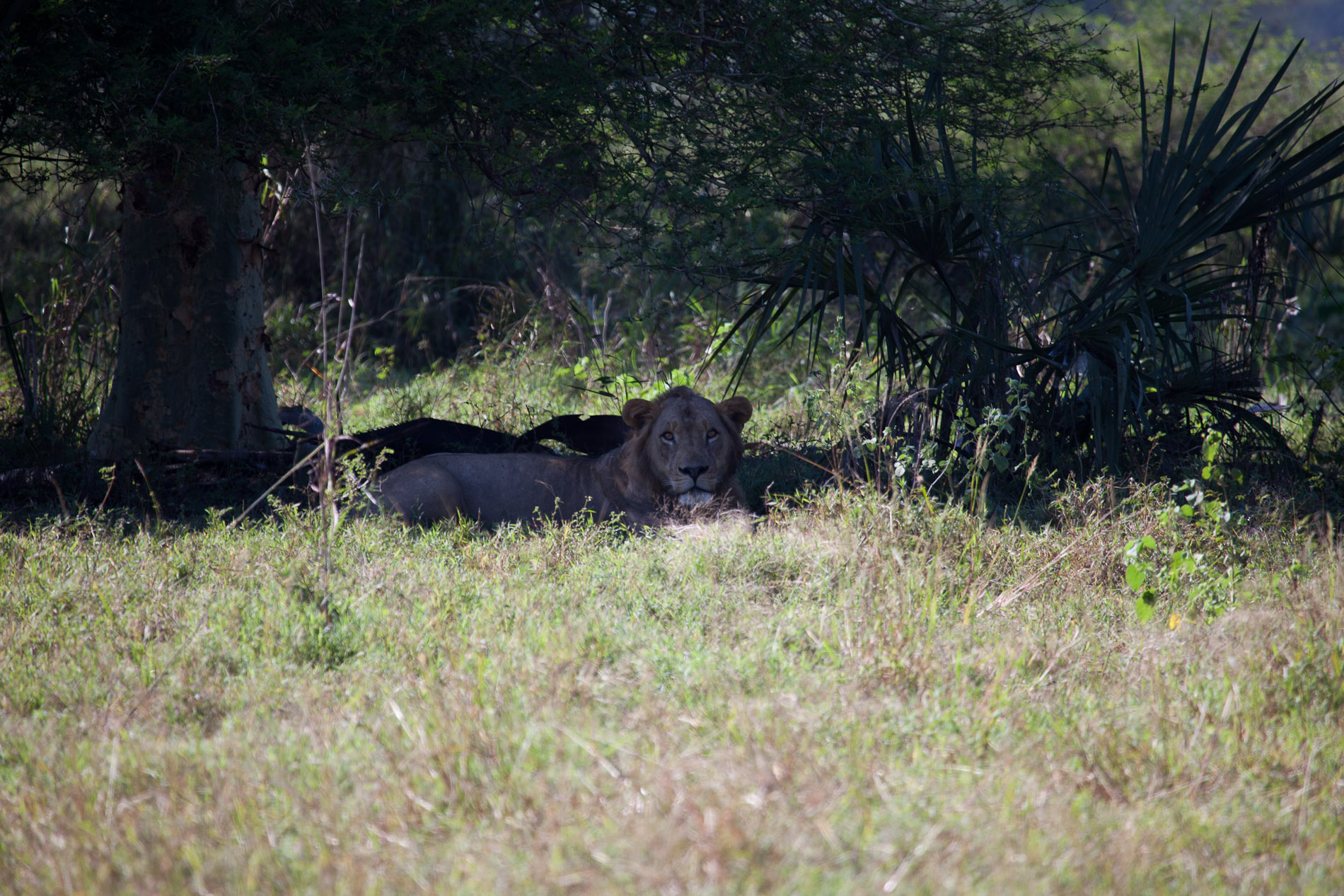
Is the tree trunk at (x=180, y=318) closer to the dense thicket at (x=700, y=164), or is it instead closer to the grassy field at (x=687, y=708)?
the dense thicket at (x=700, y=164)

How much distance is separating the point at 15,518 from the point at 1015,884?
19.1 ft

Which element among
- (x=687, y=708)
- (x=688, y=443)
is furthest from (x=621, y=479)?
(x=687, y=708)

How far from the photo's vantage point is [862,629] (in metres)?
4.26

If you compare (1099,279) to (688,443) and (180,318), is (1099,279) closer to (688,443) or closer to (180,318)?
(688,443)

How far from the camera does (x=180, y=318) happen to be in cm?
766

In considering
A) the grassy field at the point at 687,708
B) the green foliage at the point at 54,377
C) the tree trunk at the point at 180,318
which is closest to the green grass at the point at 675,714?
the grassy field at the point at 687,708

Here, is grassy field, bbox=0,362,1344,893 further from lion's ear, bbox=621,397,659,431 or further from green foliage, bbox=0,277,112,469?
green foliage, bbox=0,277,112,469

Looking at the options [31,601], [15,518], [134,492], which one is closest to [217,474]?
[134,492]

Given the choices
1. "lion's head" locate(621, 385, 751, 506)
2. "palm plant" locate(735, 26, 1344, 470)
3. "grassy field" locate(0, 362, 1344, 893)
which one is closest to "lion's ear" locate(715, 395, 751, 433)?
"lion's head" locate(621, 385, 751, 506)

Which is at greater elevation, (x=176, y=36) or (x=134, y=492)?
(x=176, y=36)

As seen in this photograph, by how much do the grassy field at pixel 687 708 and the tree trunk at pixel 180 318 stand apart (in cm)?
213

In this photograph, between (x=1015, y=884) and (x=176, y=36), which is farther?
(x=176, y=36)

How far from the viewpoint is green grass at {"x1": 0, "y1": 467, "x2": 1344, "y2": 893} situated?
9.20 feet

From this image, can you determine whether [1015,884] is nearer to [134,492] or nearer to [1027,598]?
[1027,598]
